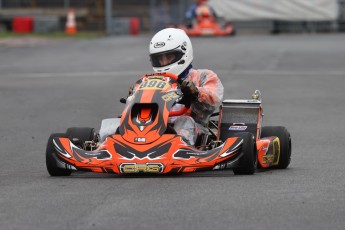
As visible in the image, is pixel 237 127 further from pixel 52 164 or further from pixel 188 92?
pixel 52 164

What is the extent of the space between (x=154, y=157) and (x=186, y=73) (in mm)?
1497

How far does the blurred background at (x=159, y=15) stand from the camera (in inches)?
1490

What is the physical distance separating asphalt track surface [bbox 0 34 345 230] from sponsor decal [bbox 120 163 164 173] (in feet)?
0.24

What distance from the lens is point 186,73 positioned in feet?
32.0

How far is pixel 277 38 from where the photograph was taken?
110 ft

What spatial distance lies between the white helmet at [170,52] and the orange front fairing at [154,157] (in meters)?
1.15

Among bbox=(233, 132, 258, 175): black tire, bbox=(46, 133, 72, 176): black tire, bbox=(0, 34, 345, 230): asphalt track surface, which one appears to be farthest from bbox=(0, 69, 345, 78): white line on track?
bbox=(233, 132, 258, 175): black tire

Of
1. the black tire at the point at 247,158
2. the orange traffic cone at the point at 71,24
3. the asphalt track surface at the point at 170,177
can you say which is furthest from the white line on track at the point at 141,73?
the orange traffic cone at the point at 71,24

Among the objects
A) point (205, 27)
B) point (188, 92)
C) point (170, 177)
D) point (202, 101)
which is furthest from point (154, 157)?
point (205, 27)

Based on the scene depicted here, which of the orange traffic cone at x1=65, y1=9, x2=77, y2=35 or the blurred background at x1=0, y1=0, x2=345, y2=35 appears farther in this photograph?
the blurred background at x1=0, y1=0, x2=345, y2=35

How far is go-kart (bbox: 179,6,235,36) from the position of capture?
35.0 meters

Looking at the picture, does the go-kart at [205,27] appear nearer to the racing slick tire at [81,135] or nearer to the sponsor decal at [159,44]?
the sponsor decal at [159,44]

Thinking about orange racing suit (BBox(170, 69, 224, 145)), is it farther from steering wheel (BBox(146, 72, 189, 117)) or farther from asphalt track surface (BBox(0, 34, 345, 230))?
asphalt track surface (BBox(0, 34, 345, 230))

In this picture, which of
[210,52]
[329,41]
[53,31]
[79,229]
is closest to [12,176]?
[79,229]
